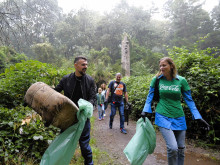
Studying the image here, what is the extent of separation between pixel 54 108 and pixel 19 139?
3.64ft

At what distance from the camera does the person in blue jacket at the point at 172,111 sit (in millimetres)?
2062

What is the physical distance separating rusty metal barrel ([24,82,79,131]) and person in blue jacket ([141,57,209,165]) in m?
1.17

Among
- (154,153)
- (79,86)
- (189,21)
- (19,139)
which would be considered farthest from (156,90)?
(189,21)

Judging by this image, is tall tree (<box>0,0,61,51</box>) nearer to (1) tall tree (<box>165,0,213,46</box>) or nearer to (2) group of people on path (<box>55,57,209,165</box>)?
(2) group of people on path (<box>55,57,209,165</box>)

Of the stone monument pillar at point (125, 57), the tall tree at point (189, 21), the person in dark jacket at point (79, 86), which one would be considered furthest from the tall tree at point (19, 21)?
the tall tree at point (189, 21)

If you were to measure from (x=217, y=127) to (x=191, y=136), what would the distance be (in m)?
0.74

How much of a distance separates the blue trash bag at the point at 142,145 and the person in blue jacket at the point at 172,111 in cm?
17

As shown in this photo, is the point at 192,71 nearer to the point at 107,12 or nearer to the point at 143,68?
the point at 143,68

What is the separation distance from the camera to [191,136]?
4.14 metres

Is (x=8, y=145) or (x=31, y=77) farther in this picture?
(x=31, y=77)

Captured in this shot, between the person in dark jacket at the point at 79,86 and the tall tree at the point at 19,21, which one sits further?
the tall tree at the point at 19,21

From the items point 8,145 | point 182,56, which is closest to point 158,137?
point 182,56

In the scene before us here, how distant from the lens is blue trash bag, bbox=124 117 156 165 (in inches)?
82.3

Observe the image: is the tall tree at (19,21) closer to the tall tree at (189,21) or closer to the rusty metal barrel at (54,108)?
the rusty metal barrel at (54,108)
